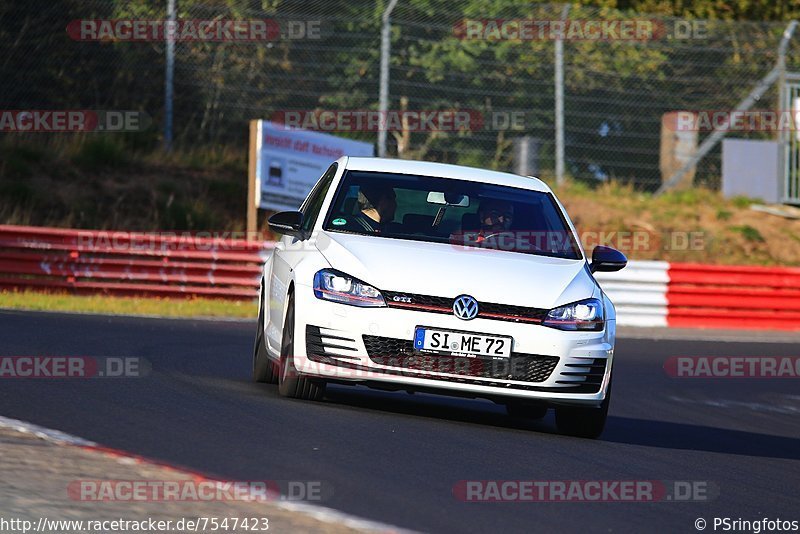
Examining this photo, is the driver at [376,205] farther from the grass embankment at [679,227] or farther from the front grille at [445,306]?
the grass embankment at [679,227]

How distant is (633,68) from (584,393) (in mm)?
17531

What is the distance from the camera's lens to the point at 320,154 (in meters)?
25.2

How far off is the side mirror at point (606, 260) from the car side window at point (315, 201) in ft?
5.89

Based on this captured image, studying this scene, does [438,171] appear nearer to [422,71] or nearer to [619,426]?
[619,426]

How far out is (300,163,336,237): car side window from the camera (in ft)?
32.4

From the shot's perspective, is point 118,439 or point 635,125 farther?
point 635,125

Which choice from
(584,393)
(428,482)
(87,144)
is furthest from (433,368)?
(87,144)

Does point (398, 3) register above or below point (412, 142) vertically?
above

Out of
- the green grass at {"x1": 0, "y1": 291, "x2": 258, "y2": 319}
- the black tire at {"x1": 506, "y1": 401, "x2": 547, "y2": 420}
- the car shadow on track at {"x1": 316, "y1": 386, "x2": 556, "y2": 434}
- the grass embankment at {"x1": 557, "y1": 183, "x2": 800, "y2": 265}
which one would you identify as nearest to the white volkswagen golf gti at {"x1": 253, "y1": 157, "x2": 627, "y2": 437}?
the car shadow on track at {"x1": 316, "y1": 386, "x2": 556, "y2": 434}

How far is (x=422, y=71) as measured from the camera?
24797mm

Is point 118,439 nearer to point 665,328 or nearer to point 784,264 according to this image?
point 665,328

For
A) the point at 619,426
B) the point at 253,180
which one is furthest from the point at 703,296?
the point at 619,426

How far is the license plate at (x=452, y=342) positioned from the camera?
28.1ft

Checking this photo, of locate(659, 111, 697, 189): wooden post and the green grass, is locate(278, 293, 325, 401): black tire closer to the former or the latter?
the green grass
